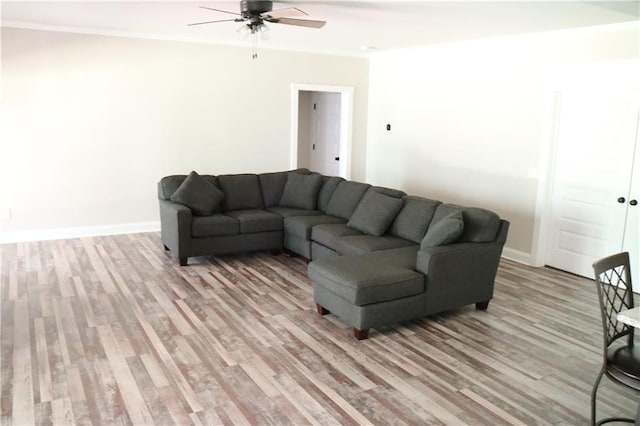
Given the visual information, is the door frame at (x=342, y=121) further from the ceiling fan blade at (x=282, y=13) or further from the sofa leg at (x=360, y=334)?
the sofa leg at (x=360, y=334)

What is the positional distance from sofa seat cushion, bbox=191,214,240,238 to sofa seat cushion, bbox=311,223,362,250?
2.86 feet

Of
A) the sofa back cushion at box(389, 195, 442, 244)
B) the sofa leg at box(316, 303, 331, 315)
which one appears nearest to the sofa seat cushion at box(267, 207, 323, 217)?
the sofa back cushion at box(389, 195, 442, 244)

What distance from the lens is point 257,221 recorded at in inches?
226

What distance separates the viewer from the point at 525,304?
182 inches

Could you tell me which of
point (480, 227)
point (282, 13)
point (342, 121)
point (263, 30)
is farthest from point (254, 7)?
point (342, 121)

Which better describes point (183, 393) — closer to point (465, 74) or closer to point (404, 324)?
point (404, 324)

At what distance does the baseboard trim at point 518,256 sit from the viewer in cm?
582

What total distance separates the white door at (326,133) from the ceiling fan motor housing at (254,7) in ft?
14.8

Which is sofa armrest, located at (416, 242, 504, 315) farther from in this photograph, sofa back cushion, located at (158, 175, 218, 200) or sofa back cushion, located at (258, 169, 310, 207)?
sofa back cushion, located at (158, 175, 218, 200)

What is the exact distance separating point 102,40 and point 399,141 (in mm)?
4103

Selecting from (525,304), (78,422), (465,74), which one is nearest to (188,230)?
(78,422)

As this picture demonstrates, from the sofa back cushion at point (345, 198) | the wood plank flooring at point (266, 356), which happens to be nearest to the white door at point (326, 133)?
the sofa back cushion at point (345, 198)

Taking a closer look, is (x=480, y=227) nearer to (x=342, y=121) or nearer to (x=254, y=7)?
(x=254, y=7)

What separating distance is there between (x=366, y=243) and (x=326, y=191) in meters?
1.56
